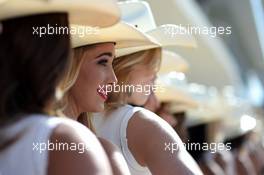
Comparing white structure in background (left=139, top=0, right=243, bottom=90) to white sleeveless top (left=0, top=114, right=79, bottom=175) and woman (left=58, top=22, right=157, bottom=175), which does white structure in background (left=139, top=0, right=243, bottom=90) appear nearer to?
woman (left=58, top=22, right=157, bottom=175)

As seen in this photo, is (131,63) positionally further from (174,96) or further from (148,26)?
(174,96)

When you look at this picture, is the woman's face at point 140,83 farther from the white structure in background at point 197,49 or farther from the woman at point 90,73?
the white structure in background at point 197,49

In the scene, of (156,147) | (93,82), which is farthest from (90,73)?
(156,147)

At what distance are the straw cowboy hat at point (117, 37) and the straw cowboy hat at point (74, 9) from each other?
0.40 m

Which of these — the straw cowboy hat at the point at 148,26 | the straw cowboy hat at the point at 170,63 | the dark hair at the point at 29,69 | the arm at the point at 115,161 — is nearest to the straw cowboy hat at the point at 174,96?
the straw cowboy hat at the point at 170,63

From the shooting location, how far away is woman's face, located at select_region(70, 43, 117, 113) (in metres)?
2.96

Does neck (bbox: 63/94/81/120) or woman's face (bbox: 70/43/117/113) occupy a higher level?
woman's face (bbox: 70/43/117/113)

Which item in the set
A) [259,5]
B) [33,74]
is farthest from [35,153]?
[259,5]

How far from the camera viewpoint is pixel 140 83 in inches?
142

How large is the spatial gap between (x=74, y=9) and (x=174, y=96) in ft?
12.5

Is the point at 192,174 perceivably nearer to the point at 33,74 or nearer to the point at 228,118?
the point at 33,74

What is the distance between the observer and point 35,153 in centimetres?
196

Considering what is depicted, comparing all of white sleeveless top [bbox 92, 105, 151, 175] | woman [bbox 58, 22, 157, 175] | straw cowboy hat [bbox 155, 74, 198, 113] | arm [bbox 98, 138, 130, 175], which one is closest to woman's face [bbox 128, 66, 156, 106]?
white sleeveless top [bbox 92, 105, 151, 175]

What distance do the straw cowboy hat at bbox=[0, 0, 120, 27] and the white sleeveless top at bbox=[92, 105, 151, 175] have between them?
A: 0.70m
